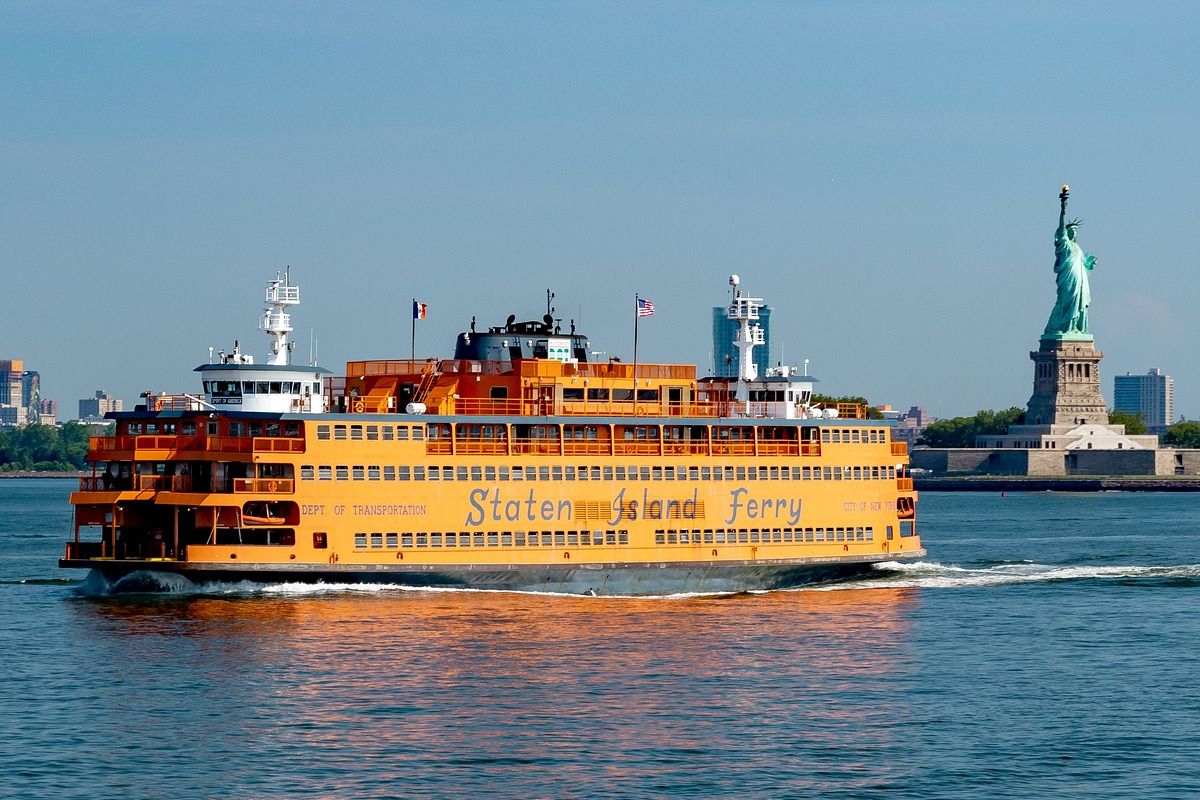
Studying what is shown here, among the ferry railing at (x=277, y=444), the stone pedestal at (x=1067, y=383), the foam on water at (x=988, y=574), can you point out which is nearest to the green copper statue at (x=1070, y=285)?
the stone pedestal at (x=1067, y=383)

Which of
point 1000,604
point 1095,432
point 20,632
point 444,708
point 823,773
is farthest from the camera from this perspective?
point 1095,432

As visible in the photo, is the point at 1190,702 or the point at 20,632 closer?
the point at 1190,702

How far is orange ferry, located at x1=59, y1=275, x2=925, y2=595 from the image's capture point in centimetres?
5581

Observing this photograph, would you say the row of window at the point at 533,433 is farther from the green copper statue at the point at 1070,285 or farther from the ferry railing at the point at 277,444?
the green copper statue at the point at 1070,285

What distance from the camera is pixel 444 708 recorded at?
3975 centimetres

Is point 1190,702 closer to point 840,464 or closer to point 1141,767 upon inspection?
point 1141,767

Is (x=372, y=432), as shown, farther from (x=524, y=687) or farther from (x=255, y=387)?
(x=524, y=687)

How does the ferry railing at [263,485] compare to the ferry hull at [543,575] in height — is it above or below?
above

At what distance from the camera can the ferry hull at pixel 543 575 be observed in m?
55.2

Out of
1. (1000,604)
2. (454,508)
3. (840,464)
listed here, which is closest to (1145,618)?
(1000,604)

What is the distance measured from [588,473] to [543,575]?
3.38 meters

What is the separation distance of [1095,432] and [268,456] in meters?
149

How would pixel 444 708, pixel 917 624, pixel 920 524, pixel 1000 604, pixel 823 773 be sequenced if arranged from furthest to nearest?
pixel 920 524 < pixel 1000 604 < pixel 917 624 < pixel 444 708 < pixel 823 773

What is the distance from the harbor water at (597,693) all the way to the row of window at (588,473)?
3.31 m
